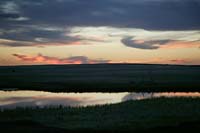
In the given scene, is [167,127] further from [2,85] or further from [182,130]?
[2,85]

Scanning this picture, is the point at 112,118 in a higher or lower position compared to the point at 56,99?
lower

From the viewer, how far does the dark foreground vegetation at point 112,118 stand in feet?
83.9

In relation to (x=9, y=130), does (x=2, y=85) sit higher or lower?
higher

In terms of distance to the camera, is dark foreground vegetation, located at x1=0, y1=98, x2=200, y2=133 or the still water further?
the still water

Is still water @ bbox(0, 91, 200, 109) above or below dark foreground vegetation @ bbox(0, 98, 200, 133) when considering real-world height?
above

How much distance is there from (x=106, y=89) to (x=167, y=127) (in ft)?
127

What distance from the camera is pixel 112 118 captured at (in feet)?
94.4

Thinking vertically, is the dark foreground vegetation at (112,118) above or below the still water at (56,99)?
below

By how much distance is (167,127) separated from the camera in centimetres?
2588

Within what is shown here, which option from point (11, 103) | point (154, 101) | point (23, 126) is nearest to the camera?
point (23, 126)

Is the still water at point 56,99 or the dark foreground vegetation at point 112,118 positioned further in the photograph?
the still water at point 56,99

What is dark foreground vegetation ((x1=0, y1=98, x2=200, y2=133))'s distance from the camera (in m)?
25.6

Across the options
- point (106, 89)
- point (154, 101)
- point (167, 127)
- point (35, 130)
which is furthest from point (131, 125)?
point (106, 89)

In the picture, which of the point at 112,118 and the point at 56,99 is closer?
Result: the point at 112,118
